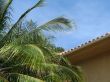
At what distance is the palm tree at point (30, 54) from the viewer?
11.6 m

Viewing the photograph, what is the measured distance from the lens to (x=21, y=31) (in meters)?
13.2

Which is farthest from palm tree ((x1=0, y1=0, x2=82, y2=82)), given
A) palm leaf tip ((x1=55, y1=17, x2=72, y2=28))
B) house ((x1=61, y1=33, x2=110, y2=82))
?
house ((x1=61, y1=33, x2=110, y2=82))

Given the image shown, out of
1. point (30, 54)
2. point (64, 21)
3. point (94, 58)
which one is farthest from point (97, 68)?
point (30, 54)

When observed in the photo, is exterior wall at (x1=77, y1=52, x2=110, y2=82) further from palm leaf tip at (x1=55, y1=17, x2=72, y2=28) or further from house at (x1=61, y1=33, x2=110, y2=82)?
palm leaf tip at (x1=55, y1=17, x2=72, y2=28)

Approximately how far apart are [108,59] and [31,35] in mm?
2844

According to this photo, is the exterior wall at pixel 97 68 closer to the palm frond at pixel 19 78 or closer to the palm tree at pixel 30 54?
the palm tree at pixel 30 54

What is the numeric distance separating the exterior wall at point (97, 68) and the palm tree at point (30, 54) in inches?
39.9

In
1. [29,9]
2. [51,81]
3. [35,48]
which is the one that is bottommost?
[51,81]

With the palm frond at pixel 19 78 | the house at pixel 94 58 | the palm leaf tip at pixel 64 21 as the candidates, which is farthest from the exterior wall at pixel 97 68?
the palm frond at pixel 19 78

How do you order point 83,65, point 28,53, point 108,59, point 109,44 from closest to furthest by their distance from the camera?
point 28,53
point 109,44
point 108,59
point 83,65

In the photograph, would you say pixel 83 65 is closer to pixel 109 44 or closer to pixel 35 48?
pixel 109 44

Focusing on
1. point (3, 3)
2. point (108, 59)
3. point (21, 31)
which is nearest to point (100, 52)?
point (108, 59)

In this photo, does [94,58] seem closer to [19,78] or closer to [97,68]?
[97,68]

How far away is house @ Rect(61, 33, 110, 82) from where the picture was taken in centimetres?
1277
